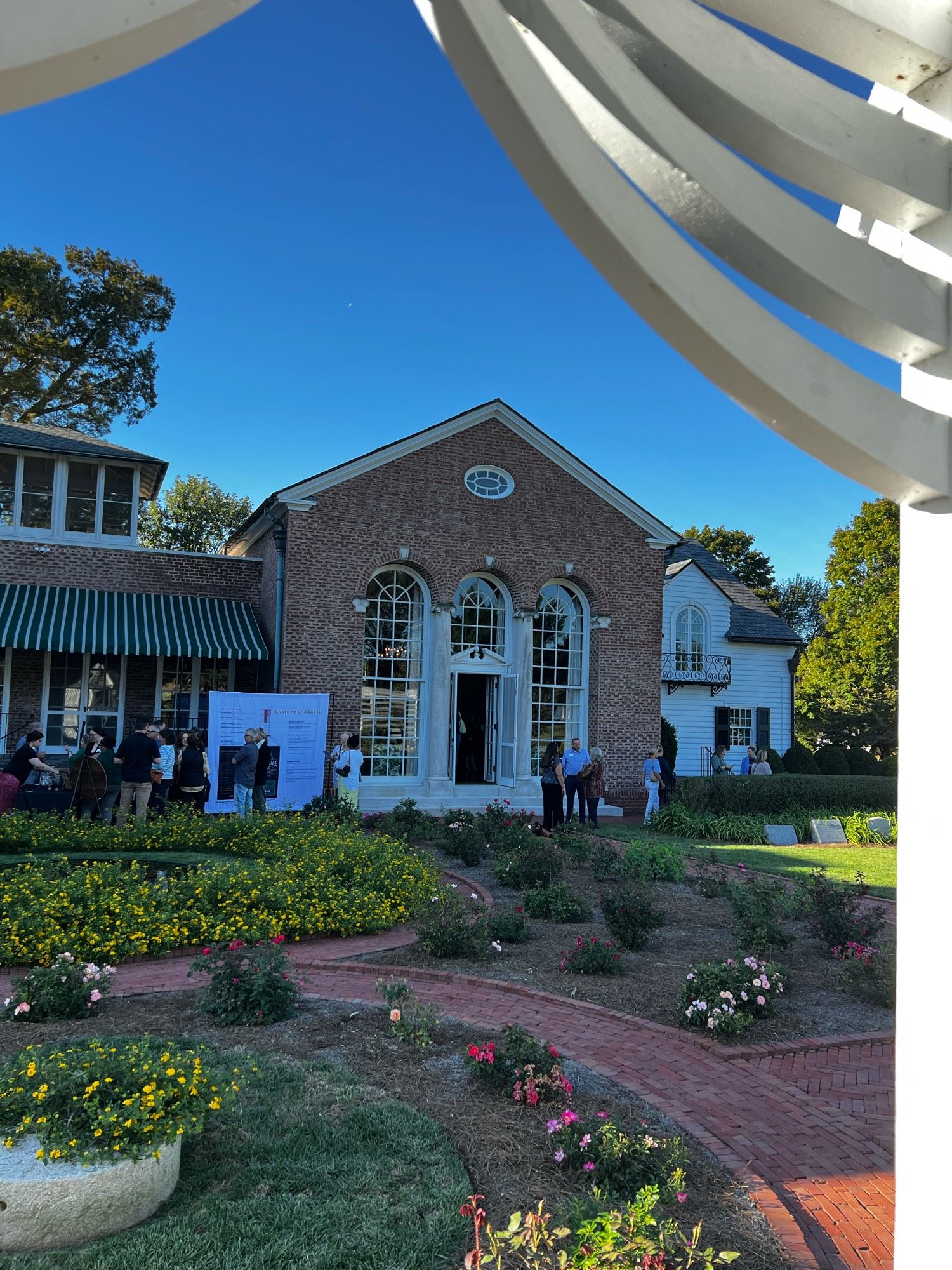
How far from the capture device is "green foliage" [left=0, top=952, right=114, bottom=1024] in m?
6.08

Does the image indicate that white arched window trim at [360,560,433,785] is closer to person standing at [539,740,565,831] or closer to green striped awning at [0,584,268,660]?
green striped awning at [0,584,268,660]

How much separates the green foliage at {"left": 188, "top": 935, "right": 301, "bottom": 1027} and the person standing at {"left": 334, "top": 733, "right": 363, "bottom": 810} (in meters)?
9.82

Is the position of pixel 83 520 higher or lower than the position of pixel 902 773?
higher

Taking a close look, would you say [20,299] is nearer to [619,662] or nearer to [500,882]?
[619,662]

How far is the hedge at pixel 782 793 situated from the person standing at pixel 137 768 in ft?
35.3

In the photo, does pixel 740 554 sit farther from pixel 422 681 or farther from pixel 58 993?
pixel 58 993

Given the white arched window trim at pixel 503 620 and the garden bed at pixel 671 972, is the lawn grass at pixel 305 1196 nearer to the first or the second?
the garden bed at pixel 671 972

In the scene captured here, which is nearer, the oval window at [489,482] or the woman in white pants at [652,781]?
the woman in white pants at [652,781]

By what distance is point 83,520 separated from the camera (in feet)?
Result: 63.3

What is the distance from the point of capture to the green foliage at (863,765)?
27.0 m

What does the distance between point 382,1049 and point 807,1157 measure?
246cm

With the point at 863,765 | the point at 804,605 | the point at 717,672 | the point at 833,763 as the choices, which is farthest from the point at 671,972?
the point at 804,605

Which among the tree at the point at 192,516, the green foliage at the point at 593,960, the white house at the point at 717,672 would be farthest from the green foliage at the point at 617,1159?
the tree at the point at 192,516

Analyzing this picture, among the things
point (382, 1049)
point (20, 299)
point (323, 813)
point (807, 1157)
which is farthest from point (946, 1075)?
point (20, 299)
